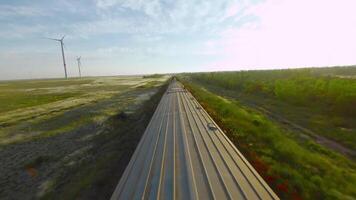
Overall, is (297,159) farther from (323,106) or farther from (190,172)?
(323,106)

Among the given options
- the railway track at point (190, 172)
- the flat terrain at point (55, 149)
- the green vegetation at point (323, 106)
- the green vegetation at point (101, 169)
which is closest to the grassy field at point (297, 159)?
the green vegetation at point (323, 106)

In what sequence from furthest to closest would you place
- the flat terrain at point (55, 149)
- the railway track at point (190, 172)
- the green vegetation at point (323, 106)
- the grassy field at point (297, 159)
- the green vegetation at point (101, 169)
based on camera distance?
1. the green vegetation at point (323, 106)
2. the flat terrain at point (55, 149)
3. the green vegetation at point (101, 169)
4. the grassy field at point (297, 159)
5. the railway track at point (190, 172)

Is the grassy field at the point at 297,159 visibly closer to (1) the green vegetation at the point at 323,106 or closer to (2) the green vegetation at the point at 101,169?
(1) the green vegetation at the point at 323,106

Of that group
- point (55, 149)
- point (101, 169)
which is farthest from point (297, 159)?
point (55, 149)

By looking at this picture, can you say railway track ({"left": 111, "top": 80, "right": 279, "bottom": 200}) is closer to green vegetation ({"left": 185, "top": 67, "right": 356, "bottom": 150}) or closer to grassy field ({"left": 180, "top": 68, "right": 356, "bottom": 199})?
grassy field ({"left": 180, "top": 68, "right": 356, "bottom": 199})

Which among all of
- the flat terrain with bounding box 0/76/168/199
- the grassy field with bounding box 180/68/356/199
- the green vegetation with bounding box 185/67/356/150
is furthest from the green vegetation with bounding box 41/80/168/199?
the green vegetation with bounding box 185/67/356/150

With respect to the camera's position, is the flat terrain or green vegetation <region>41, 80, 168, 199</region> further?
the flat terrain

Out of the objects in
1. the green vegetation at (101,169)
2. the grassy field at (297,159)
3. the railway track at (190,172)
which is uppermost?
the railway track at (190,172)

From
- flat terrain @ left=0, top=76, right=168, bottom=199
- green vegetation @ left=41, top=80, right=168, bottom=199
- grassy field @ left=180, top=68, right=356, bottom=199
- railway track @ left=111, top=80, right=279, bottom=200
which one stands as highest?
railway track @ left=111, top=80, right=279, bottom=200

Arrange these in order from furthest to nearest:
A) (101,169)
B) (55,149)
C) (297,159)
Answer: (55,149)
(101,169)
(297,159)

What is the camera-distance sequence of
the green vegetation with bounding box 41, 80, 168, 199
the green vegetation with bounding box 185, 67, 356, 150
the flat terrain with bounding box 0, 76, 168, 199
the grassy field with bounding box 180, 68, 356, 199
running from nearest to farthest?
the grassy field with bounding box 180, 68, 356, 199, the green vegetation with bounding box 41, 80, 168, 199, the flat terrain with bounding box 0, 76, 168, 199, the green vegetation with bounding box 185, 67, 356, 150
